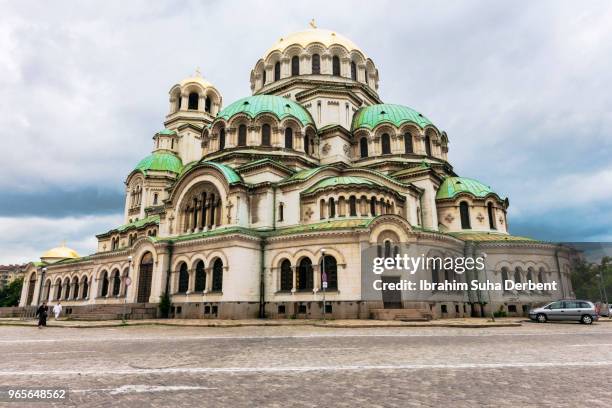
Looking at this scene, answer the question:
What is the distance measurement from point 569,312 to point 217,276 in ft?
76.3

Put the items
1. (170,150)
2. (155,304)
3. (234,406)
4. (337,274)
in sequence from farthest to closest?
(170,150) → (155,304) → (337,274) → (234,406)

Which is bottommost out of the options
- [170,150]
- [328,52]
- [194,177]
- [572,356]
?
[572,356]

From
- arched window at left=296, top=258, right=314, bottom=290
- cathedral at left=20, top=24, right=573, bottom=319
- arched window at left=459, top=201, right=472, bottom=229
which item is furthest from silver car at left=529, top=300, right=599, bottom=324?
arched window at left=296, top=258, right=314, bottom=290

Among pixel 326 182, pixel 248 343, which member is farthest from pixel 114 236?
pixel 248 343

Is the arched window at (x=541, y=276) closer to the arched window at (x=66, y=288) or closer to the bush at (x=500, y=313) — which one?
the bush at (x=500, y=313)

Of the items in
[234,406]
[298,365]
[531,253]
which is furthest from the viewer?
[531,253]

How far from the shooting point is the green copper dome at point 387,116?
39656mm

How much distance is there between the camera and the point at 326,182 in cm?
3184

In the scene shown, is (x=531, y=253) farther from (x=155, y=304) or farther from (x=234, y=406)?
(x=234, y=406)

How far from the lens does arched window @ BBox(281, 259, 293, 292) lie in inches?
1142

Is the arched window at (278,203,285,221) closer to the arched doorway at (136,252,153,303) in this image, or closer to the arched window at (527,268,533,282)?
the arched doorway at (136,252,153,303)

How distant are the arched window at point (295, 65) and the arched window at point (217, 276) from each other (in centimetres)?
2526

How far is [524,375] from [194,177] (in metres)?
30.2

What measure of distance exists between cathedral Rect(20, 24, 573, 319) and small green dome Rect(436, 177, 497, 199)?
0.14 meters
